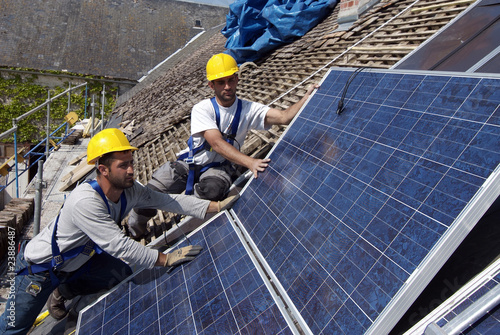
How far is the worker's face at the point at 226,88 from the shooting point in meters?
3.93

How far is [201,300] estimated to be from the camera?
242 cm

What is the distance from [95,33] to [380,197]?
3030 centimetres

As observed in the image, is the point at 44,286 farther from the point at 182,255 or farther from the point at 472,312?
the point at 472,312

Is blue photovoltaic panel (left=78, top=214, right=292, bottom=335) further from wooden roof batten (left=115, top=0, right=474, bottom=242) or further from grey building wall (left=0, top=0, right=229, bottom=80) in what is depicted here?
grey building wall (left=0, top=0, right=229, bottom=80)

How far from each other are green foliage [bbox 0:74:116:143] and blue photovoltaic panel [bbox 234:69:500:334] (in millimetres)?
25389

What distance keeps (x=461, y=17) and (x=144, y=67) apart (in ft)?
84.4

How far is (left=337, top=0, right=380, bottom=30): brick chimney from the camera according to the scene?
21.8ft

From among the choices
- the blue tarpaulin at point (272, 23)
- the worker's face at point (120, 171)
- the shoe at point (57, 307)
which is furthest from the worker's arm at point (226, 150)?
the blue tarpaulin at point (272, 23)

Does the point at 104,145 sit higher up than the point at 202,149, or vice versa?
the point at 104,145

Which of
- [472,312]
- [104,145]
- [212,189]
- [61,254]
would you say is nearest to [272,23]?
[212,189]

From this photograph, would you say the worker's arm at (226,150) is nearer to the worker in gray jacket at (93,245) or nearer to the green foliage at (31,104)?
the worker in gray jacket at (93,245)

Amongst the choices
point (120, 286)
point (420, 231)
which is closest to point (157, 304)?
point (120, 286)

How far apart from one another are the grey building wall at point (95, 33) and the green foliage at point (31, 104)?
113 cm

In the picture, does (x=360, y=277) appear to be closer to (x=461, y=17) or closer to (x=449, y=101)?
(x=449, y=101)
